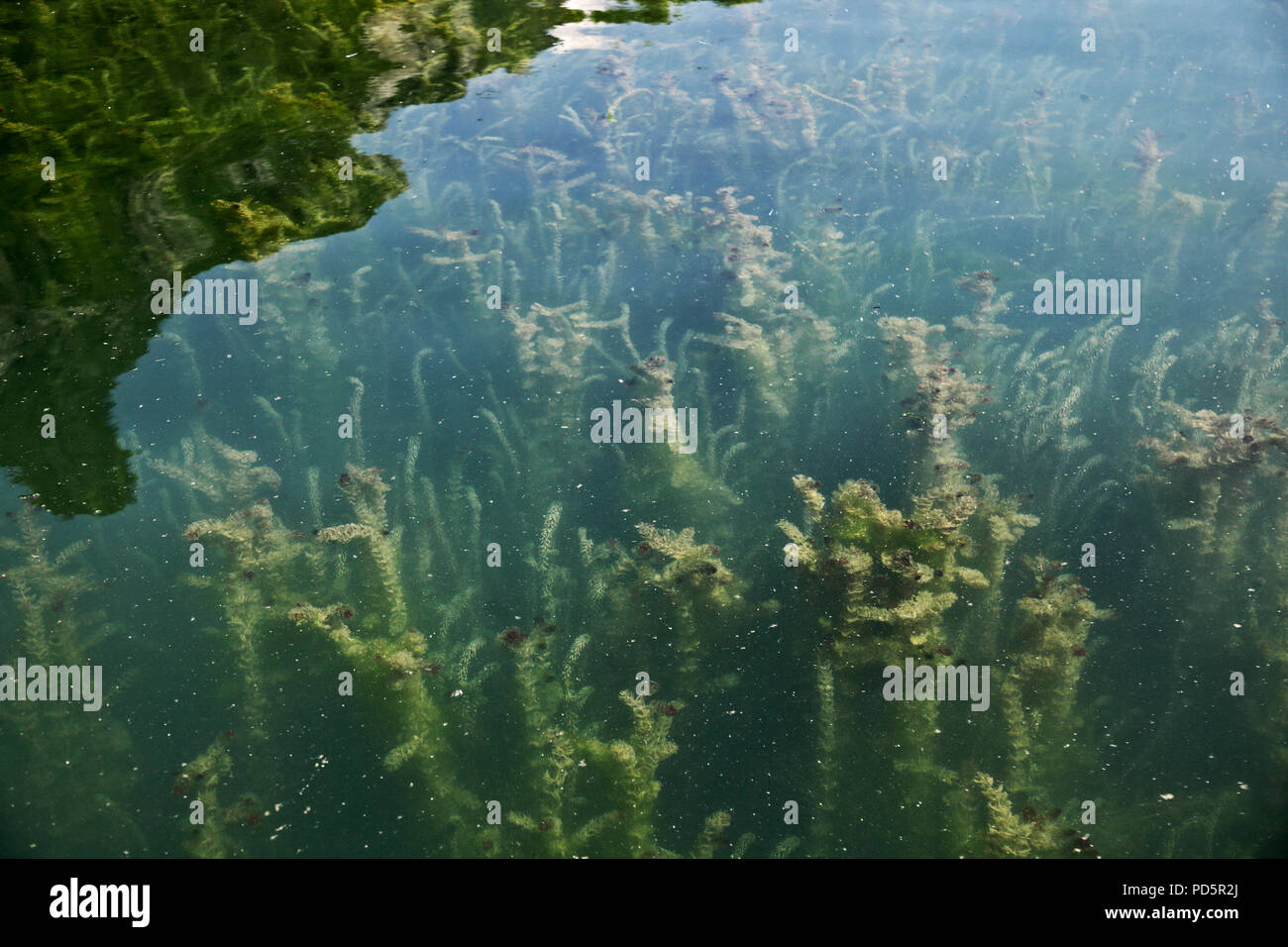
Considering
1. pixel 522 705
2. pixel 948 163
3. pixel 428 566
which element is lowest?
pixel 522 705

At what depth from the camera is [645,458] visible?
4703 millimetres

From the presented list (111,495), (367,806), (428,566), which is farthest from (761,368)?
(111,495)

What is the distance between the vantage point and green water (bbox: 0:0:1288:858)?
11.4 ft

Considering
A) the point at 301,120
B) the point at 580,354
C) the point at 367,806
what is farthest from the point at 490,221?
the point at 367,806

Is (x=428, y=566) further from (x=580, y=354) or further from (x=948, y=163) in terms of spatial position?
(x=948, y=163)

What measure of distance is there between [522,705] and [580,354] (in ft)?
7.66

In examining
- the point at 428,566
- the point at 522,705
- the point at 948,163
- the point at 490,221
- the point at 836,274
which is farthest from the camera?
the point at 948,163

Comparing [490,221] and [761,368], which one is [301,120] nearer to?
[490,221]

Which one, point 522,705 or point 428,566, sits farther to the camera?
point 428,566

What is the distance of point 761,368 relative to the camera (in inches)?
202

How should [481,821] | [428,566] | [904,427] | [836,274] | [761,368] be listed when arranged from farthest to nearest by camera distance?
[836,274]
[761,368]
[904,427]
[428,566]
[481,821]

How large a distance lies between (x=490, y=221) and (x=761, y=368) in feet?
7.98

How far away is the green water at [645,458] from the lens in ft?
11.4

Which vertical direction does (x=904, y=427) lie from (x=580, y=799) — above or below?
above
